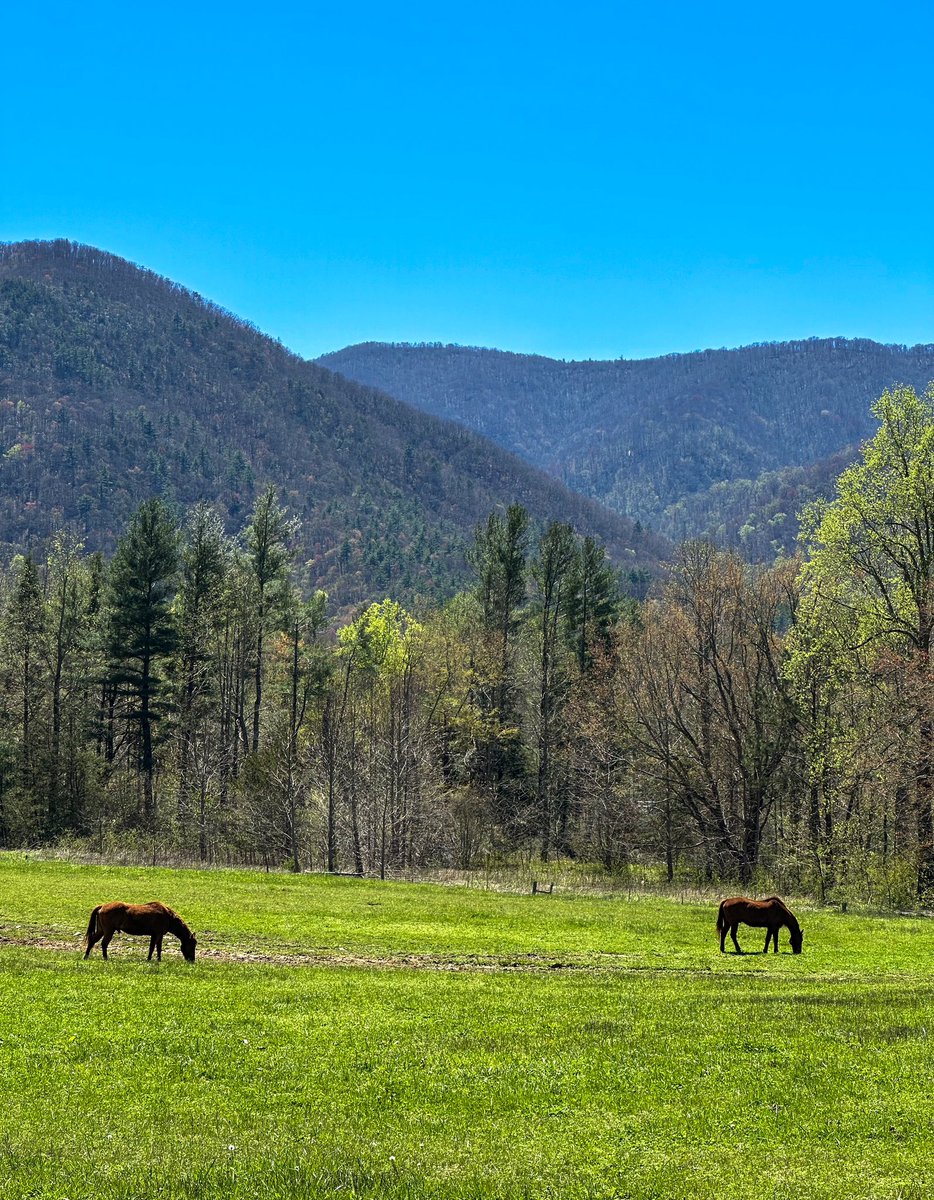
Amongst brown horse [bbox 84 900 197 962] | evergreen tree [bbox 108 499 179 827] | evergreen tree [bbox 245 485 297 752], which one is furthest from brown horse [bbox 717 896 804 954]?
evergreen tree [bbox 245 485 297 752]

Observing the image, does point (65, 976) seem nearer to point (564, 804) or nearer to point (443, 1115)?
point (443, 1115)

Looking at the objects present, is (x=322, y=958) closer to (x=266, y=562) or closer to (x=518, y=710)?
(x=266, y=562)

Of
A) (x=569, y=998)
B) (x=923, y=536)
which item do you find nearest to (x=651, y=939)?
(x=569, y=998)

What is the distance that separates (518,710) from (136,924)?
48.5 metres

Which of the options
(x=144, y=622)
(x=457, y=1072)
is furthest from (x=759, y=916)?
(x=144, y=622)

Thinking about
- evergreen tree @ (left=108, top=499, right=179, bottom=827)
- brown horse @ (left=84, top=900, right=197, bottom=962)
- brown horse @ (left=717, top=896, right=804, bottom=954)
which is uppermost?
evergreen tree @ (left=108, top=499, right=179, bottom=827)

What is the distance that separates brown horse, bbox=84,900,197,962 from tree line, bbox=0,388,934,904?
24162 mm

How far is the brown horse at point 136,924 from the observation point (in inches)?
783

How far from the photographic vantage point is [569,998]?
1756 cm

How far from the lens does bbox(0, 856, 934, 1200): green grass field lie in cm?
952

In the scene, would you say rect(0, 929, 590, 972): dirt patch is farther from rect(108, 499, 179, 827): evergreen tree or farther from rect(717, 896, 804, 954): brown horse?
rect(108, 499, 179, 827): evergreen tree

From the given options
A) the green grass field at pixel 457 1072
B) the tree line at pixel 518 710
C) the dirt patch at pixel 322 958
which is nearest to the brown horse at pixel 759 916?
the green grass field at pixel 457 1072

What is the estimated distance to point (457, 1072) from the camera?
1270cm

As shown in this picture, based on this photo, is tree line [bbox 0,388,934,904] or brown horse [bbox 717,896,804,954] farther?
tree line [bbox 0,388,934,904]
